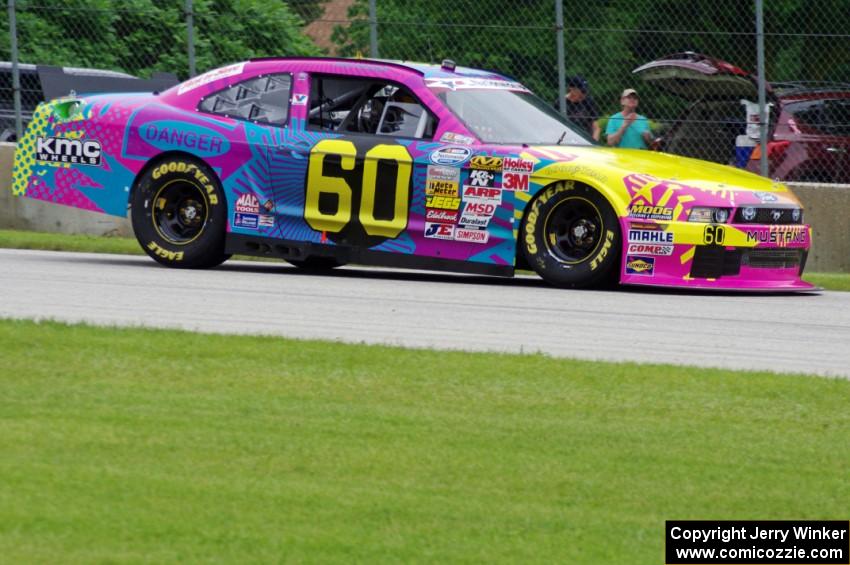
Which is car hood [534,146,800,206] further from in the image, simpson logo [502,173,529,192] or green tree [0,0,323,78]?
green tree [0,0,323,78]

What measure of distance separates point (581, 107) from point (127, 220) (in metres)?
4.66

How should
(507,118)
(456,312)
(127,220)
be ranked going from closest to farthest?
(456,312) → (507,118) → (127,220)

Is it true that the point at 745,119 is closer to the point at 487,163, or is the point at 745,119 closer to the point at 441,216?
the point at 487,163

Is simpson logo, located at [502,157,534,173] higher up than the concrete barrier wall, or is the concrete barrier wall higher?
simpson logo, located at [502,157,534,173]

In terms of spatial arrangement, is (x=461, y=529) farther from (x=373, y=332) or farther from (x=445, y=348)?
(x=373, y=332)

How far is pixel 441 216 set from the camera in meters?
11.9

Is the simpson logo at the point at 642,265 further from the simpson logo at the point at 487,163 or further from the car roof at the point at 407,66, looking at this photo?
the car roof at the point at 407,66

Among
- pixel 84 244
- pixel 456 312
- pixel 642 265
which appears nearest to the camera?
pixel 456 312

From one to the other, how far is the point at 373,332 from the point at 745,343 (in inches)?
79.1

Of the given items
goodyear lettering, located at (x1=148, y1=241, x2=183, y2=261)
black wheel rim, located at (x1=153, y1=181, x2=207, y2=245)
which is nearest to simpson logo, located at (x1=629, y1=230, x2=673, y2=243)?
black wheel rim, located at (x1=153, y1=181, x2=207, y2=245)

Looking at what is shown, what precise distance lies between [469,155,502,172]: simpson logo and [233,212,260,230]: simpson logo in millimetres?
1775

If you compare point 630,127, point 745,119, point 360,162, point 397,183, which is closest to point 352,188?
point 360,162

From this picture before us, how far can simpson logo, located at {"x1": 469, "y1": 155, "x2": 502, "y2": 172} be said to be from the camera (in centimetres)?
1175

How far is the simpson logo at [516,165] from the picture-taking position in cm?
1168
